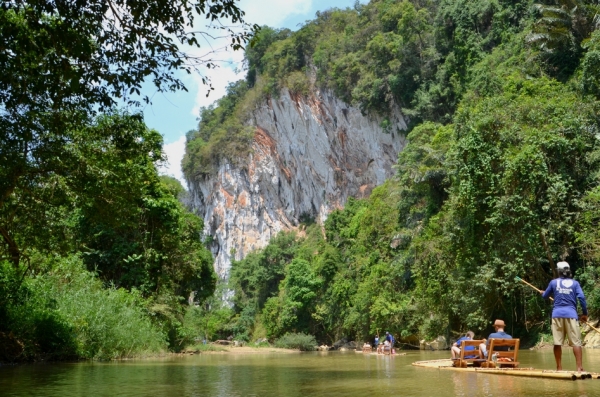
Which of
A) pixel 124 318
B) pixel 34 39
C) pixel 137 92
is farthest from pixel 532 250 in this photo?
pixel 34 39

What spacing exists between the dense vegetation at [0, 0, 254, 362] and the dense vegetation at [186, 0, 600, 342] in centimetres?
1093

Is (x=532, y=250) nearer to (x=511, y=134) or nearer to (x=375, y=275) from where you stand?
(x=511, y=134)

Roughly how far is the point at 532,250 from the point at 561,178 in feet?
8.78

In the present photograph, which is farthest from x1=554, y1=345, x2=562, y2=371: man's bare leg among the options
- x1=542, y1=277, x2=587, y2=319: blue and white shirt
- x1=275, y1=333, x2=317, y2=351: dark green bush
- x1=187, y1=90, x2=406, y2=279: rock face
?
x1=187, y1=90, x2=406, y2=279: rock face

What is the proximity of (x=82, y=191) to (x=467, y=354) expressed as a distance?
7.33m

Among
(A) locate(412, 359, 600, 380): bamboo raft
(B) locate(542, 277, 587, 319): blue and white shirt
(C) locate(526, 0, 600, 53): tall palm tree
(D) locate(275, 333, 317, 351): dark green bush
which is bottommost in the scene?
(D) locate(275, 333, 317, 351): dark green bush

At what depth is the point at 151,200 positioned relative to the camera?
21.5 metres

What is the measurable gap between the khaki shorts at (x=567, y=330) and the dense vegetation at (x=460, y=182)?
12.6 meters

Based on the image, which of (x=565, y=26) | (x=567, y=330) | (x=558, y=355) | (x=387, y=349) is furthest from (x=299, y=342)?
(x=567, y=330)

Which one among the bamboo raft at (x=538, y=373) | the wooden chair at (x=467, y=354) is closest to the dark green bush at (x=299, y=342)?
the wooden chair at (x=467, y=354)

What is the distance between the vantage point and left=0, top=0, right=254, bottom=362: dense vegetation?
271 inches

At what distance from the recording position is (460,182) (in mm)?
21953

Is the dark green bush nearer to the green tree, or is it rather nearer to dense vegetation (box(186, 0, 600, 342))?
dense vegetation (box(186, 0, 600, 342))

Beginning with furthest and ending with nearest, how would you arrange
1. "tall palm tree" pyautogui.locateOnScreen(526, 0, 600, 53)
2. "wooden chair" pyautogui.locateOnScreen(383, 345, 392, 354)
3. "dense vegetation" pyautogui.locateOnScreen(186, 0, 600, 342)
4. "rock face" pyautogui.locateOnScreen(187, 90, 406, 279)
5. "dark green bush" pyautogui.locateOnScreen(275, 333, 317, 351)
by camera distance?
1. "rock face" pyautogui.locateOnScreen(187, 90, 406, 279)
2. "dark green bush" pyautogui.locateOnScreen(275, 333, 317, 351)
3. "tall palm tree" pyautogui.locateOnScreen(526, 0, 600, 53)
4. "wooden chair" pyautogui.locateOnScreen(383, 345, 392, 354)
5. "dense vegetation" pyautogui.locateOnScreen(186, 0, 600, 342)
